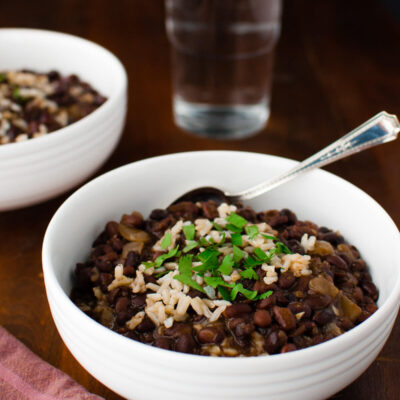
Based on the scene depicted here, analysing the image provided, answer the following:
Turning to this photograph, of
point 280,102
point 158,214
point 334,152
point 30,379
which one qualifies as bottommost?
point 280,102

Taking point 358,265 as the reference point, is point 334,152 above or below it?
above

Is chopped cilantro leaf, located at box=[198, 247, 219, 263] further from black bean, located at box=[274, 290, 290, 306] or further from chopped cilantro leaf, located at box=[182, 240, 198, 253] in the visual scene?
black bean, located at box=[274, 290, 290, 306]

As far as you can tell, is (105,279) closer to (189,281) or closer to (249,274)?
(189,281)

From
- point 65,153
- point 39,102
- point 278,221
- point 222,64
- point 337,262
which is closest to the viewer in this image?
point 337,262

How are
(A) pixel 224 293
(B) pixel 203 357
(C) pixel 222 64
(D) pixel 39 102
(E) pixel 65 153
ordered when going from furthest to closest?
(C) pixel 222 64
(D) pixel 39 102
(E) pixel 65 153
(A) pixel 224 293
(B) pixel 203 357

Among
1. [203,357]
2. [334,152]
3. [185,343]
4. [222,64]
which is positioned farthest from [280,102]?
[203,357]

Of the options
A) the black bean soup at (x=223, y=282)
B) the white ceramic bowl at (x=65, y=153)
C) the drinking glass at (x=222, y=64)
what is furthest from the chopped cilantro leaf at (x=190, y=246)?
the drinking glass at (x=222, y=64)

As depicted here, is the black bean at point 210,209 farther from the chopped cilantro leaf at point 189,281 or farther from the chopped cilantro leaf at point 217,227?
the chopped cilantro leaf at point 189,281
